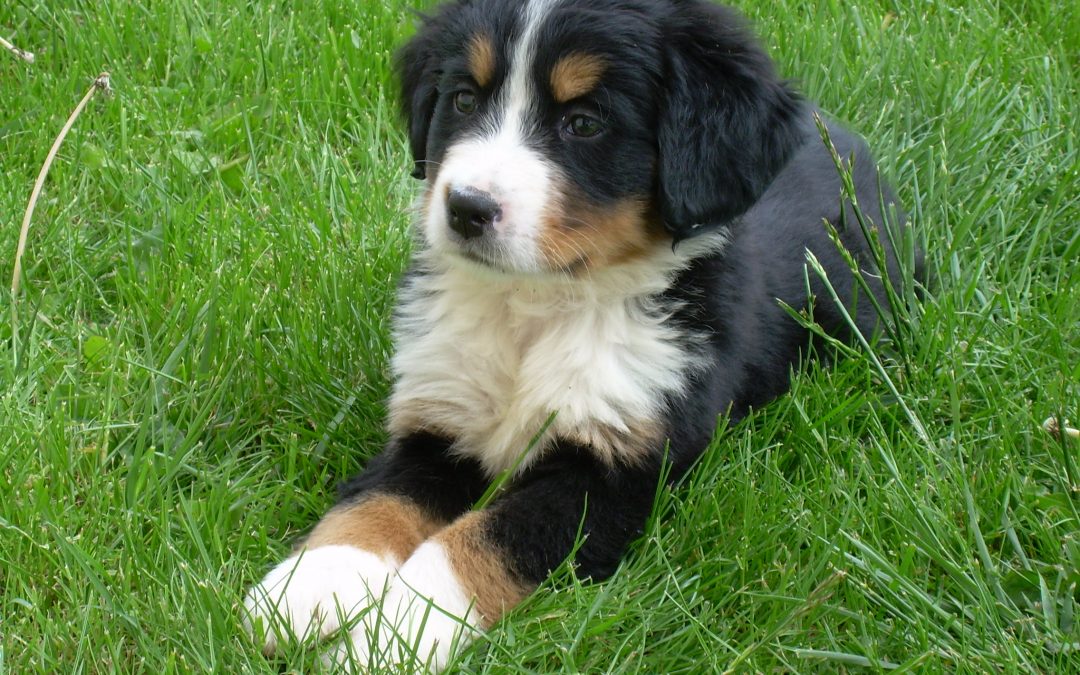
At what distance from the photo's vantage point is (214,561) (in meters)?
2.62

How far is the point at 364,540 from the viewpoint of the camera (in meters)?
2.65

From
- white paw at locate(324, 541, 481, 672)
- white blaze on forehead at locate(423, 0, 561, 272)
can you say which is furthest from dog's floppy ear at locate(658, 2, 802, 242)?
white paw at locate(324, 541, 481, 672)

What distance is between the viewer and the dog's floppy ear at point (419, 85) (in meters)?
3.04

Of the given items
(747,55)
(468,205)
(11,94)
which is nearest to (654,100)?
(747,55)

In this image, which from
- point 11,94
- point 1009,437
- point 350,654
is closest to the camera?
point 350,654

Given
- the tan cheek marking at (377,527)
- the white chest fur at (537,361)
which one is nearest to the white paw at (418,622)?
the tan cheek marking at (377,527)

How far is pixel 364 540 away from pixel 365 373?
772mm

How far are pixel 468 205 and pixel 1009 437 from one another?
4.53 ft

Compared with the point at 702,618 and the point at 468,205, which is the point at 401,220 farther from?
the point at 702,618

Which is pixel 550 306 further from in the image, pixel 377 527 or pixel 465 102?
pixel 377 527

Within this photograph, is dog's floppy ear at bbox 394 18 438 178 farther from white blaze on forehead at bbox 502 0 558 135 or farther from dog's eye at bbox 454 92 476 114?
white blaze on forehead at bbox 502 0 558 135

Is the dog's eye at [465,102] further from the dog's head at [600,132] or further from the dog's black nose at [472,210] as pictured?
the dog's black nose at [472,210]

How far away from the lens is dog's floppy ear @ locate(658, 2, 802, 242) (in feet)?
8.95

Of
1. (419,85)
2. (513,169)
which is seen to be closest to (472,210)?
(513,169)
